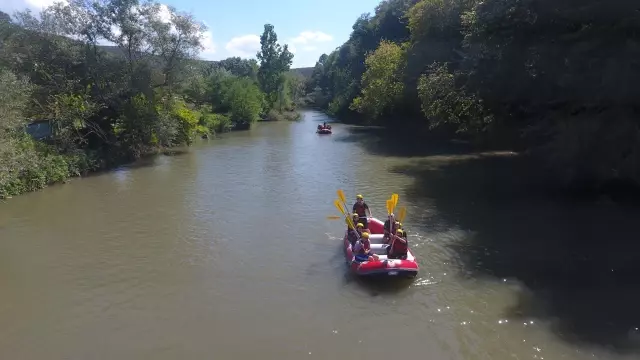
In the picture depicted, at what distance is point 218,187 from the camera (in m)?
20.0

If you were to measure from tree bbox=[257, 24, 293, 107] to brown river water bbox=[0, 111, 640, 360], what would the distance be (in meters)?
49.3

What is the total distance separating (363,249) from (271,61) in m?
60.3

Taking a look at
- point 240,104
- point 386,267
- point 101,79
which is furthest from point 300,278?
point 240,104

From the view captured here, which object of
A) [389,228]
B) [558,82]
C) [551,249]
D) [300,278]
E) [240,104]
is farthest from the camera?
[240,104]

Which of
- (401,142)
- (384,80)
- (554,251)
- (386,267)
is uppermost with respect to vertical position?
(384,80)

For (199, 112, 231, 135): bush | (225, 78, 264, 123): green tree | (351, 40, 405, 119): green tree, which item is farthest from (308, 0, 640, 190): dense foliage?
(225, 78, 264, 123): green tree

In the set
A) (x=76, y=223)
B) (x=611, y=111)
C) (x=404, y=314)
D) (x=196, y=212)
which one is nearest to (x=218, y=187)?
(x=196, y=212)

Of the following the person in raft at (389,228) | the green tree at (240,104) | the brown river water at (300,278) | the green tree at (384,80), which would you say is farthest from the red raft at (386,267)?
the green tree at (240,104)

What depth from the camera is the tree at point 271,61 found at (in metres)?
67.2

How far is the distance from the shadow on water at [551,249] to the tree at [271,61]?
4915 centimetres

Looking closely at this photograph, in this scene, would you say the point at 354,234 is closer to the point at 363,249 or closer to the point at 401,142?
the point at 363,249

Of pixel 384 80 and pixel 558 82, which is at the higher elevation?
pixel 384 80

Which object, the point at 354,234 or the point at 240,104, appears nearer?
the point at 354,234

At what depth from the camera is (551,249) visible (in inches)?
467
